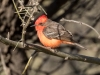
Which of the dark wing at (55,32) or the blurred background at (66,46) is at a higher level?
the dark wing at (55,32)

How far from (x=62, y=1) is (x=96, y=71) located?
1498mm

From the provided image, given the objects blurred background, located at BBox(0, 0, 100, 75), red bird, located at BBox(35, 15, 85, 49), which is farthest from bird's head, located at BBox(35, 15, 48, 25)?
blurred background, located at BBox(0, 0, 100, 75)

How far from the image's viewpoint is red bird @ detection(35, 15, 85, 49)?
3.69m

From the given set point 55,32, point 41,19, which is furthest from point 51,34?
point 41,19

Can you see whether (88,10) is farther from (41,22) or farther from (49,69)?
(41,22)

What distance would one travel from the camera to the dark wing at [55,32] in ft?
12.3

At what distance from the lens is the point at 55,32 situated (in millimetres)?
3775

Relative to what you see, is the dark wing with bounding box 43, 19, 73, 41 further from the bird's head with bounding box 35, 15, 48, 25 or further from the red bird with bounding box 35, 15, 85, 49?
the bird's head with bounding box 35, 15, 48, 25

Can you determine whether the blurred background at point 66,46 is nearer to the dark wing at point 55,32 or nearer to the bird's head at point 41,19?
the dark wing at point 55,32

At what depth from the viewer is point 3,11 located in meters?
5.14

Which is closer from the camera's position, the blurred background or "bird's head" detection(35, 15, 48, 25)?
"bird's head" detection(35, 15, 48, 25)

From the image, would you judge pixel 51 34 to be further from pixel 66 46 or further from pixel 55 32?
pixel 66 46

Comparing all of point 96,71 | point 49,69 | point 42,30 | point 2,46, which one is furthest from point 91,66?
point 42,30

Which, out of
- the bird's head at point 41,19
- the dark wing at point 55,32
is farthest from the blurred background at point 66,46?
the bird's head at point 41,19
